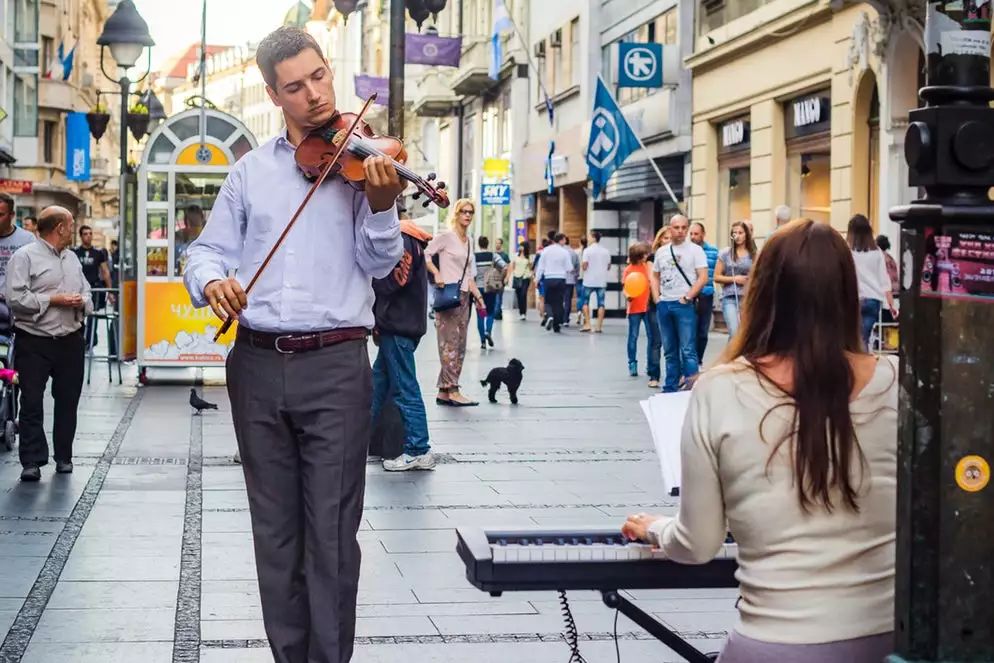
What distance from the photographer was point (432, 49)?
105ft

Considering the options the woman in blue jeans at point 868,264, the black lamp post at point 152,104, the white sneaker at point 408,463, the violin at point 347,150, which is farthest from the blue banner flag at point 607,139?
the violin at point 347,150

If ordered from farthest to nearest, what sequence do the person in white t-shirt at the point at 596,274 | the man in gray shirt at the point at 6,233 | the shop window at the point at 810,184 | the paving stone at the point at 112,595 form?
the person in white t-shirt at the point at 596,274
the shop window at the point at 810,184
the man in gray shirt at the point at 6,233
the paving stone at the point at 112,595

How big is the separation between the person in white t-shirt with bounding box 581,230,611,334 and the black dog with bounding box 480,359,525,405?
14016 millimetres

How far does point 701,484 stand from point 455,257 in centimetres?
1201

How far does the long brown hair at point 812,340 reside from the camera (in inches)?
134

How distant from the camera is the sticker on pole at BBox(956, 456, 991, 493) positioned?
3.28m

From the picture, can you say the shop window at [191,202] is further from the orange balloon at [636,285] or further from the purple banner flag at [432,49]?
the purple banner flag at [432,49]

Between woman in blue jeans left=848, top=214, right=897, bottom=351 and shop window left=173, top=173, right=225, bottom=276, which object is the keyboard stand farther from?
shop window left=173, top=173, right=225, bottom=276

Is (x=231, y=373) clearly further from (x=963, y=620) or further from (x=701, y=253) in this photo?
(x=701, y=253)

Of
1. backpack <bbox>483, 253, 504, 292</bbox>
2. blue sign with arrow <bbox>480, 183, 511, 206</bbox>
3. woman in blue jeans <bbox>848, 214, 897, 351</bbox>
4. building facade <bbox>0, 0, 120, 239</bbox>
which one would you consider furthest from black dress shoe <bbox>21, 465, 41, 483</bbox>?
blue sign with arrow <bbox>480, 183, 511, 206</bbox>

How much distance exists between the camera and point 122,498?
31.7 feet

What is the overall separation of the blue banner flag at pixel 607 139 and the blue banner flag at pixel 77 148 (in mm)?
28727

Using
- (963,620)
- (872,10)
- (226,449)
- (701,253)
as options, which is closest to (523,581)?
(963,620)

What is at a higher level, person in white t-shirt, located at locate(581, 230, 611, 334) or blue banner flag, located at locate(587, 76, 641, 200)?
blue banner flag, located at locate(587, 76, 641, 200)
